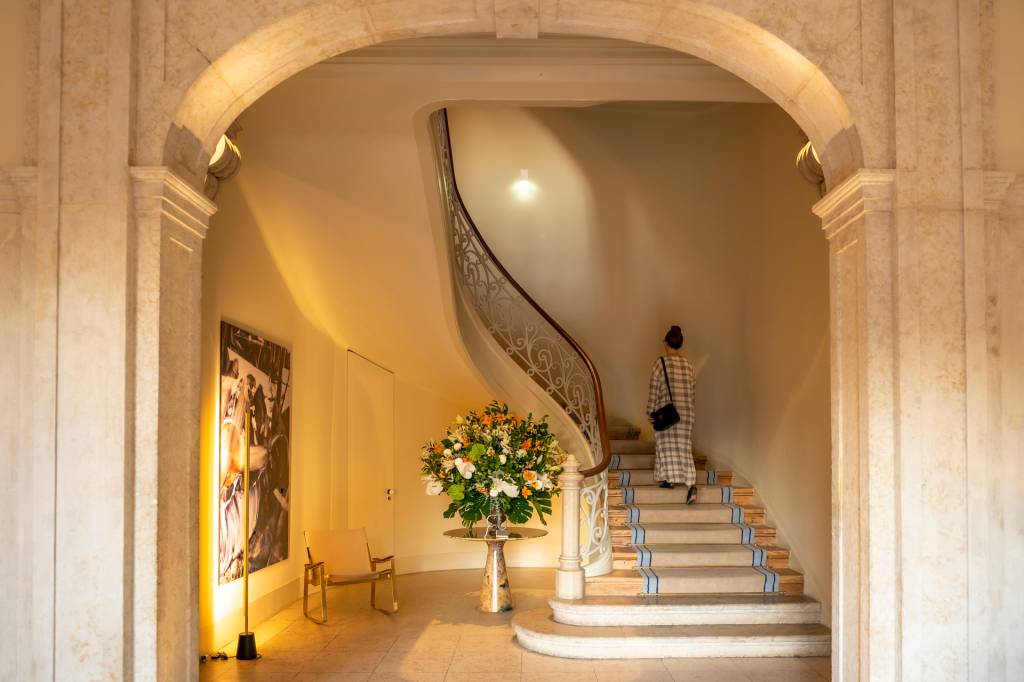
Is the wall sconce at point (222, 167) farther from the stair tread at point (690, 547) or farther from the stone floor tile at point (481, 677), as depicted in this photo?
the stair tread at point (690, 547)

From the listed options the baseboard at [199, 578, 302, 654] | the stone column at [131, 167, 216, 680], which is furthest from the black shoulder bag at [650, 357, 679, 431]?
the stone column at [131, 167, 216, 680]

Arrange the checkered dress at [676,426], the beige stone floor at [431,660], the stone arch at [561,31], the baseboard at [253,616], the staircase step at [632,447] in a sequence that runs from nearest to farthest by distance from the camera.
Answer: the stone arch at [561,31]
the beige stone floor at [431,660]
the baseboard at [253,616]
the checkered dress at [676,426]
the staircase step at [632,447]

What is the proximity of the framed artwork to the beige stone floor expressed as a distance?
643 mm

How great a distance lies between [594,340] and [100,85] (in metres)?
7.52

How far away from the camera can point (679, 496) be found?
862 cm

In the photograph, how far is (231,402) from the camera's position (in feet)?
21.8

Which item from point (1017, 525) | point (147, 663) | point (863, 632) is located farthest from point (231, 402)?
point (1017, 525)

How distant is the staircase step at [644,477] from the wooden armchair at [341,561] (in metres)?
2.28

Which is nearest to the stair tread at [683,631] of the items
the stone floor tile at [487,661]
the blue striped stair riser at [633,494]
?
the stone floor tile at [487,661]

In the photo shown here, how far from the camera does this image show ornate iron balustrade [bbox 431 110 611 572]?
346 inches

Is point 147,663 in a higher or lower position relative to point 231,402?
lower

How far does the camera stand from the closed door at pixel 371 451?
9.66m

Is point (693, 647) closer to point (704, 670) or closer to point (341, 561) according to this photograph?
point (704, 670)

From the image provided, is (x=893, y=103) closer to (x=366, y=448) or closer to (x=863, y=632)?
(x=863, y=632)
